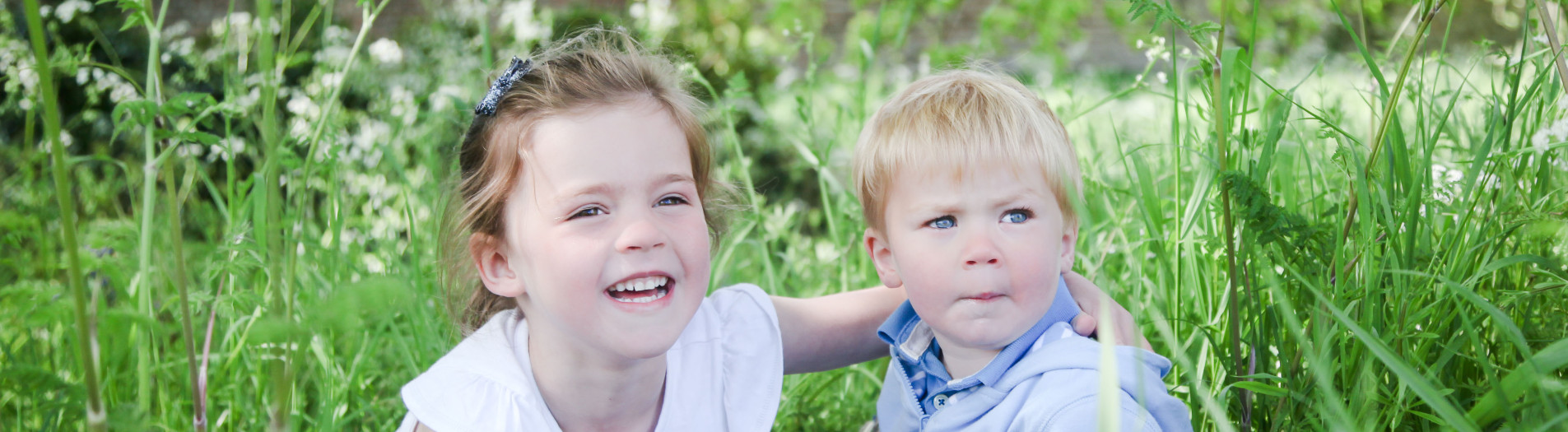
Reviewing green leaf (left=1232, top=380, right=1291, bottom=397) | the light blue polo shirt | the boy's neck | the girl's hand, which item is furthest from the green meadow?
the boy's neck

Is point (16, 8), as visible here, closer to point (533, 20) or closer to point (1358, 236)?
point (533, 20)

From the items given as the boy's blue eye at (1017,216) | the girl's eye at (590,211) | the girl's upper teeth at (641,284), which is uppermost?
the boy's blue eye at (1017,216)

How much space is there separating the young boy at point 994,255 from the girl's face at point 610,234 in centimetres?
33

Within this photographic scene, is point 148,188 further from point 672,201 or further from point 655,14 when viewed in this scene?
point 655,14

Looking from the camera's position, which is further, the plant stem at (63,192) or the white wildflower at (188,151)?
the white wildflower at (188,151)

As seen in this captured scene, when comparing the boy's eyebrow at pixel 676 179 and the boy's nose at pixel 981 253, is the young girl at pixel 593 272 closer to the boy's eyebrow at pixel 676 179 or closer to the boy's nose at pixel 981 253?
the boy's eyebrow at pixel 676 179

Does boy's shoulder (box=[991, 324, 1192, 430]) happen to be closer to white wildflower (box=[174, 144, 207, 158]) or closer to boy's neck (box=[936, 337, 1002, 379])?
boy's neck (box=[936, 337, 1002, 379])

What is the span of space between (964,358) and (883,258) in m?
0.21

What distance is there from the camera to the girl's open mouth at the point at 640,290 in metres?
1.45

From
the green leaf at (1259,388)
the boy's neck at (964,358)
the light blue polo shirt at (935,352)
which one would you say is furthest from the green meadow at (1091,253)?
the boy's neck at (964,358)

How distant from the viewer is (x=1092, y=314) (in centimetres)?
154

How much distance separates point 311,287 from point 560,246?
963mm

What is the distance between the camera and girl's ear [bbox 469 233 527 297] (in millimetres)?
1576

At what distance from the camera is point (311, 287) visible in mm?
2082
